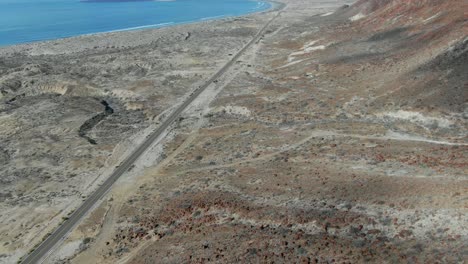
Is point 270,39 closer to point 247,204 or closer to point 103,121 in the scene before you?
point 103,121

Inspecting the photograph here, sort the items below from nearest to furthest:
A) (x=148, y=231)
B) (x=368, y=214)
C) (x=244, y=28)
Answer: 1. (x=368, y=214)
2. (x=148, y=231)
3. (x=244, y=28)

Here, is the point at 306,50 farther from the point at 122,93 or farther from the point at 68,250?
the point at 68,250

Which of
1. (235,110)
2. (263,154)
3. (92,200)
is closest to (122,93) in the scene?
(235,110)

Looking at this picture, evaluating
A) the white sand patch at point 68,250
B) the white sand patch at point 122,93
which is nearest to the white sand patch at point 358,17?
the white sand patch at point 122,93

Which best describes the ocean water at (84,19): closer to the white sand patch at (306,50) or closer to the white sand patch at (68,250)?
the white sand patch at (306,50)

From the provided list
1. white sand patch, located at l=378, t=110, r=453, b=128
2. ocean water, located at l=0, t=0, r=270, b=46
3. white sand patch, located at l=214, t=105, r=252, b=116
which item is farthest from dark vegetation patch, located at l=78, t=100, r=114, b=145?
ocean water, located at l=0, t=0, r=270, b=46

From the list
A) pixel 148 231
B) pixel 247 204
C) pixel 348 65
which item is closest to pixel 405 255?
pixel 247 204
